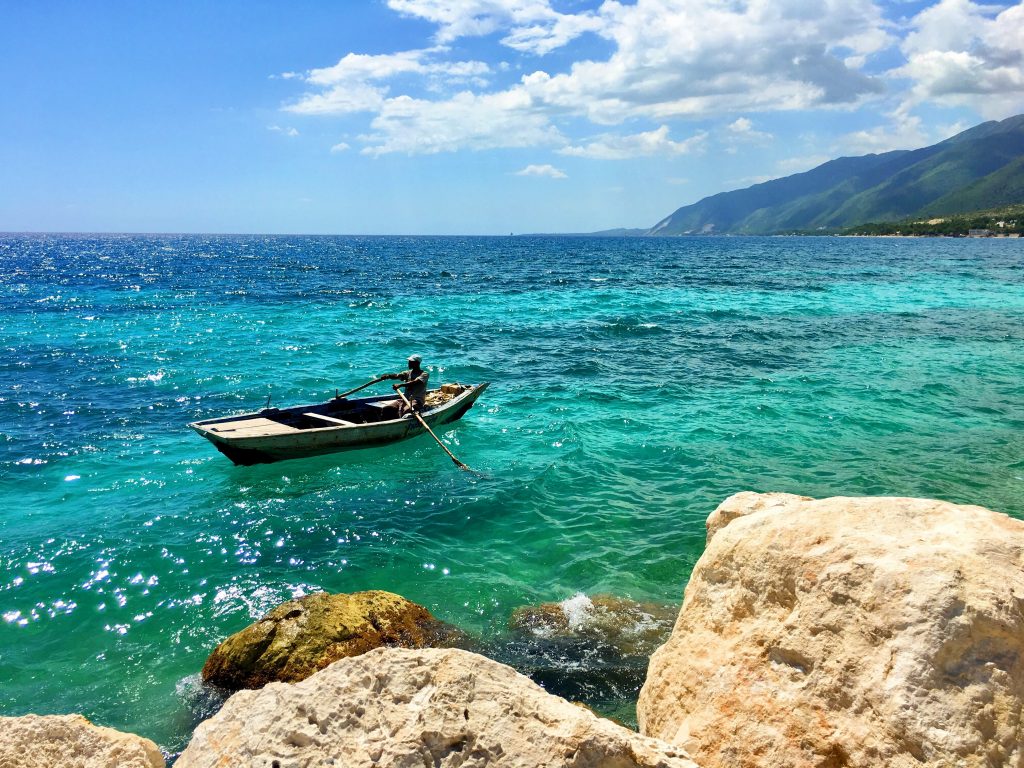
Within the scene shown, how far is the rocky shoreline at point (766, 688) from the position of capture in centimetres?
363

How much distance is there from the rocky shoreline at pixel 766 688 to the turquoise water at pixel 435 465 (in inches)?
117

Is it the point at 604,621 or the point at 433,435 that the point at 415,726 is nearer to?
the point at 604,621

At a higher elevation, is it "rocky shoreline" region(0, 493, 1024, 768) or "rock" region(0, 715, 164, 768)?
"rocky shoreline" region(0, 493, 1024, 768)

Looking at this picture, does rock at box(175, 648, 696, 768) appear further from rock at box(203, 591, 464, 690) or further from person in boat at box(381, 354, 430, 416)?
person in boat at box(381, 354, 430, 416)

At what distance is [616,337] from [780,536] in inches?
1122

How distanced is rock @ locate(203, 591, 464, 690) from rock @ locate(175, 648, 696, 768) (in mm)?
3603

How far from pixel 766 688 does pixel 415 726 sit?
2458 millimetres

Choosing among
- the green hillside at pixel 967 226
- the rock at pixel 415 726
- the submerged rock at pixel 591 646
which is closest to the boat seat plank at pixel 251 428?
the submerged rock at pixel 591 646

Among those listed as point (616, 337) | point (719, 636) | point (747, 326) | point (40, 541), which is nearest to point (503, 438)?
point (40, 541)

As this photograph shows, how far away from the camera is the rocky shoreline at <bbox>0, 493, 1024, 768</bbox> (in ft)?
11.9

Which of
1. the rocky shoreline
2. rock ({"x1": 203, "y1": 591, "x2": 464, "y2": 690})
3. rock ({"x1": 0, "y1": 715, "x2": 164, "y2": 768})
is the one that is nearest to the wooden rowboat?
rock ({"x1": 203, "y1": 591, "x2": 464, "y2": 690})

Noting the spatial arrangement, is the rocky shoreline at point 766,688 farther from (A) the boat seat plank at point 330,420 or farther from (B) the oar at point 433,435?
(A) the boat seat plank at point 330,420

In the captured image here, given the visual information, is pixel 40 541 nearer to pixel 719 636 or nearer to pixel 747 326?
pixel 719 636

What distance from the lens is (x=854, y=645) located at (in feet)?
14.0
